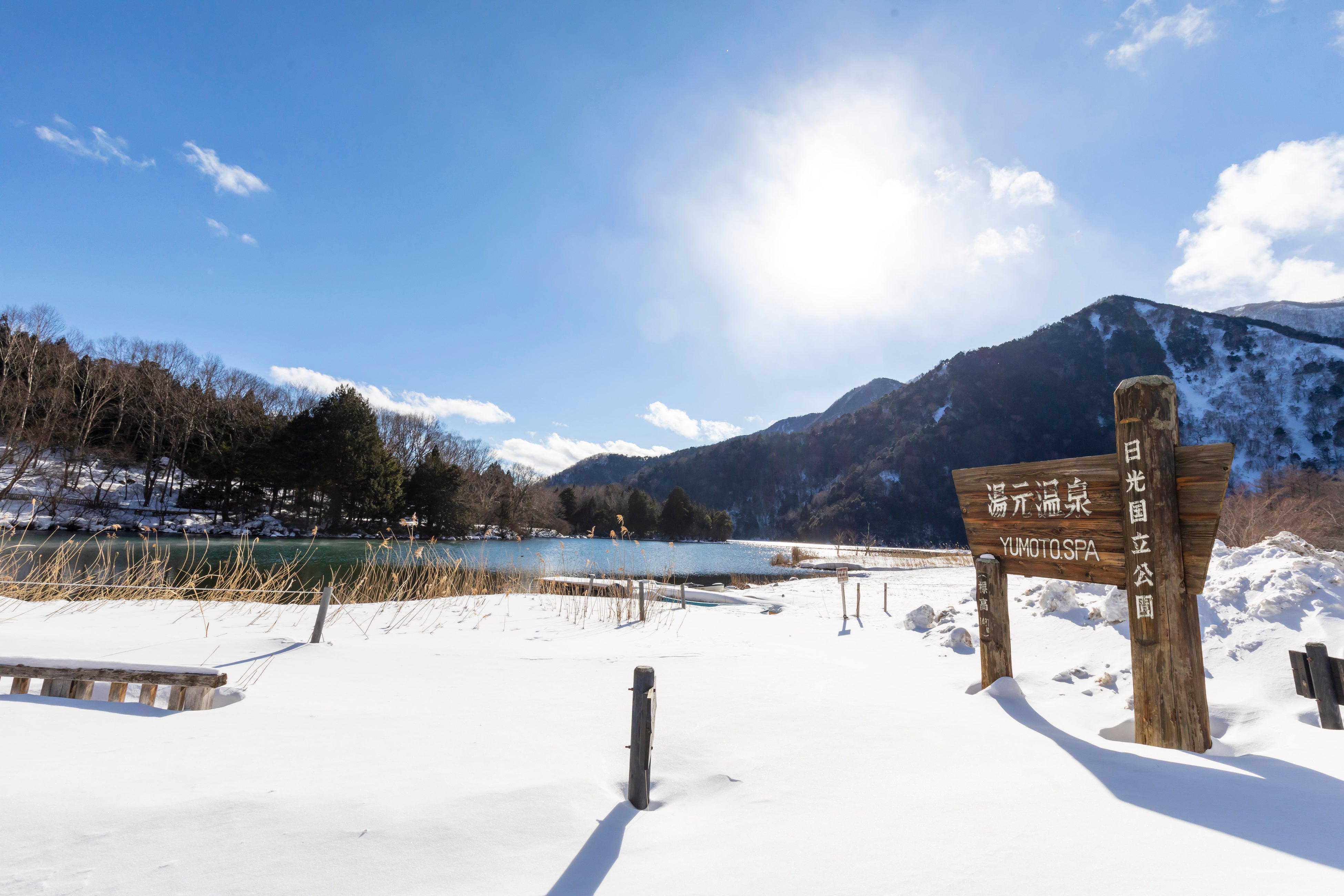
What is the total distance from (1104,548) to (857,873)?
120 inches

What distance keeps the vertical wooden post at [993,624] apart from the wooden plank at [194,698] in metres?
5.30

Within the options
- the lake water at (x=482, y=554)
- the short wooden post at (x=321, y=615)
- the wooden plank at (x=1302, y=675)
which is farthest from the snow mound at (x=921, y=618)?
the short wooden post at (x=321, y=615)

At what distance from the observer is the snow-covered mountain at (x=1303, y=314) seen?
96250mm

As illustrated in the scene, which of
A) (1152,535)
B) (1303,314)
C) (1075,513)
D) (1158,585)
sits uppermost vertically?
(1303,314)

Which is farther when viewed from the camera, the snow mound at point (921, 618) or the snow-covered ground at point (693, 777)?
the snow mound at point (921, 618)

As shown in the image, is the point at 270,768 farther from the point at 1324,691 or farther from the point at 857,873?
the point at 1324,691

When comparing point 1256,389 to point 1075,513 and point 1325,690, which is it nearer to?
point 1325,690

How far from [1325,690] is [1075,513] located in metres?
1.58

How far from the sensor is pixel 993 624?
14.0 feet

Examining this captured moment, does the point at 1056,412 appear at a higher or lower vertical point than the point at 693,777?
higher

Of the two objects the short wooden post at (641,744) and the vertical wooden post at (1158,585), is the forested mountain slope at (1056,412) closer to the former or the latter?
the vertical wooden post at (1158,585)

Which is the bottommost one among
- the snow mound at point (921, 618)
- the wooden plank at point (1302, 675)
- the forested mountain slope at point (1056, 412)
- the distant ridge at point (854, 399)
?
the snow mound at point (921, 618)

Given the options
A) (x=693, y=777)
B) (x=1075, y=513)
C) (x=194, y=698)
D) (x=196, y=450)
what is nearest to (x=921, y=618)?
(x=1075, y=513)

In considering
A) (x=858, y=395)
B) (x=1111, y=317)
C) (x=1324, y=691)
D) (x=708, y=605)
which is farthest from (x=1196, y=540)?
(x=858, y=395)
